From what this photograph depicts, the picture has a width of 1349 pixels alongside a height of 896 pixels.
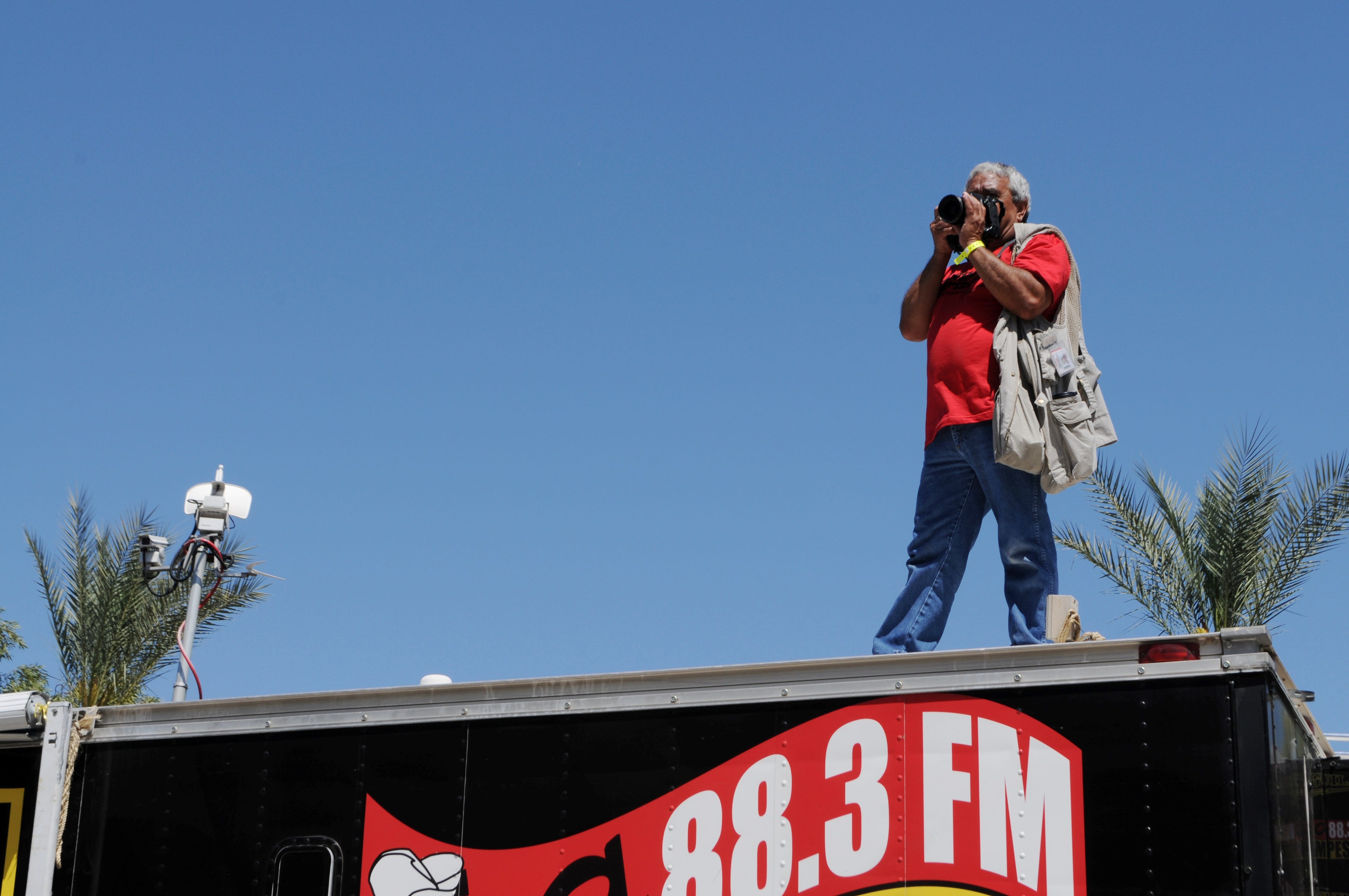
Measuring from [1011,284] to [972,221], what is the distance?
0.40 m

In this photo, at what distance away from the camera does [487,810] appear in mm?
4758

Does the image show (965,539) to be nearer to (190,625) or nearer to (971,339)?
(971,339)

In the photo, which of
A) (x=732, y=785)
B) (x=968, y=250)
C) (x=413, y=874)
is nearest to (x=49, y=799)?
(x=413, y=874)

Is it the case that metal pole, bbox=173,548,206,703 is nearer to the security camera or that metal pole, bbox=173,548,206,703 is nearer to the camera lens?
Answer: the security camera

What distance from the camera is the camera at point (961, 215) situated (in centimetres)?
566

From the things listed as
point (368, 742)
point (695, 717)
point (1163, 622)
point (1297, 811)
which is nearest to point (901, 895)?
point (695, 717)

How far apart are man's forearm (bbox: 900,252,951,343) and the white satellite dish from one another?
4928 millimetres

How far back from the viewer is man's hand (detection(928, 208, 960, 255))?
570 cm

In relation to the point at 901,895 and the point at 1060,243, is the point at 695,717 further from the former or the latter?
the point at 1060,243

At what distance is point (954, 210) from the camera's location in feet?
18.6

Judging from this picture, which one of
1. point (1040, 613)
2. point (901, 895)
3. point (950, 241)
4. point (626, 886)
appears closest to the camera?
point (901, 895)

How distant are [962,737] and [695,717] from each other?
2.72 ft

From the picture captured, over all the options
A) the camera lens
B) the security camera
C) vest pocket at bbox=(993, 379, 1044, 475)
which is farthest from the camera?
the security camera

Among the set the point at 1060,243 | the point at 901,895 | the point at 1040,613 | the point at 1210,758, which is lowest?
the point at 901,895
